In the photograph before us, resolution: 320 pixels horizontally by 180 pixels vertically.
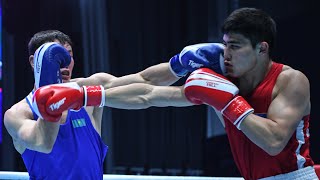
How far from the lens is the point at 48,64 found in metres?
2.16

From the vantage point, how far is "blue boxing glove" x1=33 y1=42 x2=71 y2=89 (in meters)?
2.16

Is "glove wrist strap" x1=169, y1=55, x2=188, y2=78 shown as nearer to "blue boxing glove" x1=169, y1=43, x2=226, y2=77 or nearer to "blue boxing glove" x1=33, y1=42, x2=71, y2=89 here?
"blue boxing glove" x1=169, y1=43, x2=226, y2=77

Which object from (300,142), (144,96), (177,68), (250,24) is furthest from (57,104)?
(300,142)

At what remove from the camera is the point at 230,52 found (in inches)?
80.3

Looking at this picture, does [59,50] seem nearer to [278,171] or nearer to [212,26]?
[278,171]

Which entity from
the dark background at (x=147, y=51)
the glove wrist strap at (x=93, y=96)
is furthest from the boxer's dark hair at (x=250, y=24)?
the dark background at (x=147, y=51)

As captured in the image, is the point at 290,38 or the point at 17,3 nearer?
the point at 290,38

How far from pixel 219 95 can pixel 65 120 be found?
2.86 feet

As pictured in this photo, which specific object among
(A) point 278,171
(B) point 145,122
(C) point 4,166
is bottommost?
(C) point 4,166

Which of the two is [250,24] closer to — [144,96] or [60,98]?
[144,96]

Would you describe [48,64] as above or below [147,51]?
above

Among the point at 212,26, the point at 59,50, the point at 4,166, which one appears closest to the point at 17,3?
the point at 4,166

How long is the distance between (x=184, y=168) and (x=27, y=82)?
172 cm

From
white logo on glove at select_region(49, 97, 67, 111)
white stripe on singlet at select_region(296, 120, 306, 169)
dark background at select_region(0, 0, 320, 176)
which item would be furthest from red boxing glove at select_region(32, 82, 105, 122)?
dark background at select_region(0, 0, 320, 176)
